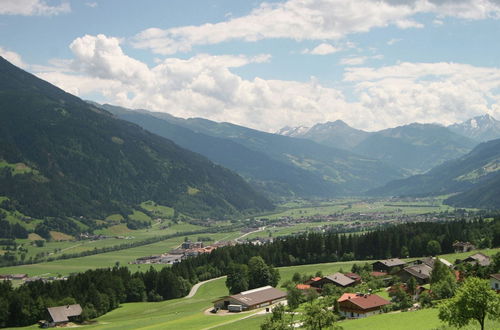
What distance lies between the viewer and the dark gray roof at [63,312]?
109 metres

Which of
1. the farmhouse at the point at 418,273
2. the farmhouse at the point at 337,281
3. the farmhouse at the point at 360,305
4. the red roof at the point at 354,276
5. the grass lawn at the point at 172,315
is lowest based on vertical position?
the grass lawn at the point at 172,315

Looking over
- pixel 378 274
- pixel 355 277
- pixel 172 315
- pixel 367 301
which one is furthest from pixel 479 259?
pixel 172 315

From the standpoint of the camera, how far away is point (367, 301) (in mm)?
86500

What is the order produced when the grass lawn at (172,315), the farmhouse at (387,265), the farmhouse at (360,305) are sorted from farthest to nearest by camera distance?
1. the farmhouse at (387,265)
2. the grass lawn at (172,315)
3. the farmhouse at (360,305)

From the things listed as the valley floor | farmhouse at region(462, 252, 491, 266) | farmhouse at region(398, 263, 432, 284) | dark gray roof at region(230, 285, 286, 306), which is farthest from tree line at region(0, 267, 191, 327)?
farmhouse at region(462, 252, 491, 266)

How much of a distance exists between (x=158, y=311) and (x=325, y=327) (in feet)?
206

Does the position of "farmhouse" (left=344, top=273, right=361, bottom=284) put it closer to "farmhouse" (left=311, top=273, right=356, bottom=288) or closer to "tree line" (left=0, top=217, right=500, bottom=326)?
"farmhouse" (left=311, top=273, right=356, bottom=288)

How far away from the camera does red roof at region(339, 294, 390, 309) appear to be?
84.2 meters

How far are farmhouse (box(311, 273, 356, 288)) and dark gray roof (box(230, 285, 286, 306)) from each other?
312 inches

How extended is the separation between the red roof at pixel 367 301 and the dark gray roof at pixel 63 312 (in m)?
58.4

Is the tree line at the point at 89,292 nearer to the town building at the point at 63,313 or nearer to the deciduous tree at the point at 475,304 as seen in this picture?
the town building at the point at 63,313

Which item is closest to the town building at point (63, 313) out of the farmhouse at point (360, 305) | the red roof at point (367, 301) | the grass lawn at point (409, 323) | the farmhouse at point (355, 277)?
the farmhouse at point (360, 305)

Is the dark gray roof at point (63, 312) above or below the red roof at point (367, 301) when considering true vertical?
below

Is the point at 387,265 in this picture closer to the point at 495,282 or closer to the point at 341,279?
the point at 341,279
